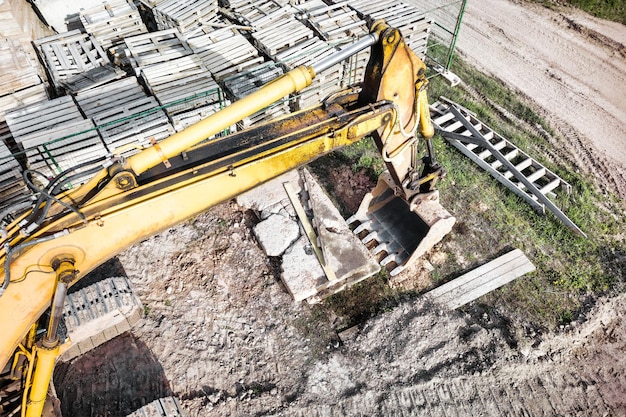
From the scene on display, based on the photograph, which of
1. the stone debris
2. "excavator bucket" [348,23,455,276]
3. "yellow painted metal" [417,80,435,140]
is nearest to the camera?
"excavator bucket" [348,23,455,276]

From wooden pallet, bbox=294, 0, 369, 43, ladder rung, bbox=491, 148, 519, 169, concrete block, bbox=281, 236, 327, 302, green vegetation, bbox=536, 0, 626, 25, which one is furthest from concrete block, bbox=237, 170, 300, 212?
green vegetation, bbox=536, 0, 626, 25

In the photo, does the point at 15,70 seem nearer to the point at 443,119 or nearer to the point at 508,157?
the point at 443,119

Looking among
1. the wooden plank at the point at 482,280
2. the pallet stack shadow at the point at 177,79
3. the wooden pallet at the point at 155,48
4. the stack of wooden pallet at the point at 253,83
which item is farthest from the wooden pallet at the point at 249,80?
the wooden plank at the point at 482,280

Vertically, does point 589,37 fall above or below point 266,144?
below

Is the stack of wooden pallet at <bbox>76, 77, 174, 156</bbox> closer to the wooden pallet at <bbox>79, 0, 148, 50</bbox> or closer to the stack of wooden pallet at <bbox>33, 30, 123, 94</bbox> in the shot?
the stack of wooden pallet at <bbox>33, 30, 123, 94</bbox>

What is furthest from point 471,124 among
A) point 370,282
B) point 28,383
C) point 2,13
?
point 2,13

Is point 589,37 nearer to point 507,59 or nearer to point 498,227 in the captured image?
point 507,59

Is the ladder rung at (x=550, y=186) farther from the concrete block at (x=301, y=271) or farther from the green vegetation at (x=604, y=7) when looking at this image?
the green vegetation at (x=604, y=7)
